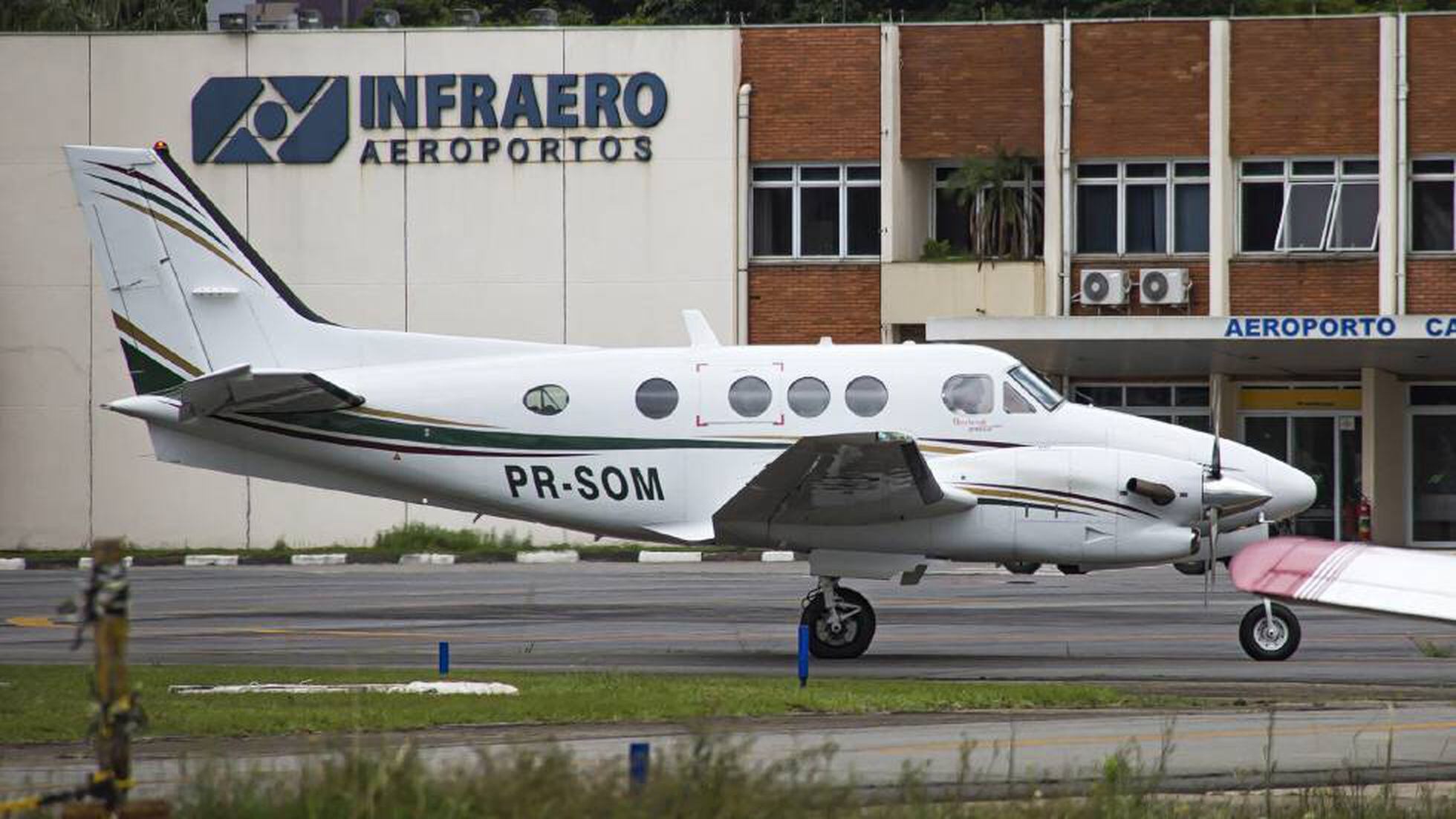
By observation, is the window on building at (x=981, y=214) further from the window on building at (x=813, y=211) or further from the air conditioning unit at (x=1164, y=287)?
the air conditioning unit at (x=1164, y=287)

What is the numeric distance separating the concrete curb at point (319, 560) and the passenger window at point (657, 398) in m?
17.6

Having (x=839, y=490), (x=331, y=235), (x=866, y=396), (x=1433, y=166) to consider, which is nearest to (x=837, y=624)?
(x=839, y=490)

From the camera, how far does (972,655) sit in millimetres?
→ 19750

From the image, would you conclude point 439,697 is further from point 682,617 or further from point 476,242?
point 476,242

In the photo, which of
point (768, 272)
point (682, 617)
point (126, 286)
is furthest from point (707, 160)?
point (126, 286)

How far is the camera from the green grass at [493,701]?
45.8ft

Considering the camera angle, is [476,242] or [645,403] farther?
[476,242]

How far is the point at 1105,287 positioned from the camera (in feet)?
127

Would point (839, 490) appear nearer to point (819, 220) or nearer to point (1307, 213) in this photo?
point (819, 220)

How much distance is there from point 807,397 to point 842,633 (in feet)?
7.93

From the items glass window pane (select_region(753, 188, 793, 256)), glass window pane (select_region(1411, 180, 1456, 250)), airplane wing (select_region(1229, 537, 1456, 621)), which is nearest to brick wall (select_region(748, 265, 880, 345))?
glass window pane (select_region(753, 188, 793, 256))

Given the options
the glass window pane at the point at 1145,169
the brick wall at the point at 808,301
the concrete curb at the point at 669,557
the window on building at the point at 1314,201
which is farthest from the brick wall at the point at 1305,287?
the concrete curb at the point at 669,557

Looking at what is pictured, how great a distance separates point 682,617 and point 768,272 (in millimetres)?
16742

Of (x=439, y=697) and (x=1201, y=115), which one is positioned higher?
(x=1201, y=115)
